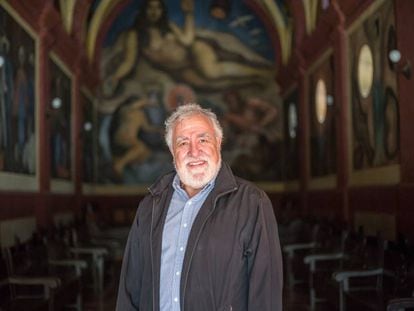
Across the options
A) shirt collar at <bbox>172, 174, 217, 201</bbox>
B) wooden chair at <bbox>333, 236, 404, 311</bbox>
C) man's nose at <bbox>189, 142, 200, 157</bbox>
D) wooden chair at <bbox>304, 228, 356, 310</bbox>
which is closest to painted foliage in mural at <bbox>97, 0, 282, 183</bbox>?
wooden chair at <bbox>304, 228, 356, 310</bbox>

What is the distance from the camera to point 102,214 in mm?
18109

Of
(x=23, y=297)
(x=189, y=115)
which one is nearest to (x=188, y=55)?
(x=23, y=297)

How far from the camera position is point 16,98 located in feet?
32.4

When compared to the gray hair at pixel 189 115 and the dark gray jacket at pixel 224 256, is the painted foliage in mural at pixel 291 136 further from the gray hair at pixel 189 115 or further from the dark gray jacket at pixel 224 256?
the dark gray jacket at pixel 224 256

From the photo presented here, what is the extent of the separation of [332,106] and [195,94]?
784 centimetres

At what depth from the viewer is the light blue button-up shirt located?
286 cm

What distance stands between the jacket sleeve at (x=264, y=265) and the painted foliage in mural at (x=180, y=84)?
16.3 m

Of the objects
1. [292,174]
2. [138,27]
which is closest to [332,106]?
[292,174]

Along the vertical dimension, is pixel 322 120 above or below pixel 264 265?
above

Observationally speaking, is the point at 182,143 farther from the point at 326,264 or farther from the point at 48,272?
the point at 326,264

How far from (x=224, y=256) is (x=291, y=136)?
15.5 m

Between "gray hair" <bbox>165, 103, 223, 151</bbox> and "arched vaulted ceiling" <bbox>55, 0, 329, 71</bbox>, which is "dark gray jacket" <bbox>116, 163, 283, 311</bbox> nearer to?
"gray hair" <bbox>165, 103, 223, 151</bbox>

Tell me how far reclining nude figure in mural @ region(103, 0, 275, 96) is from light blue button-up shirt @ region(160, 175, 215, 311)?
1659cm

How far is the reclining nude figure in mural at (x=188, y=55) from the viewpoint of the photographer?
1928 centimetres
